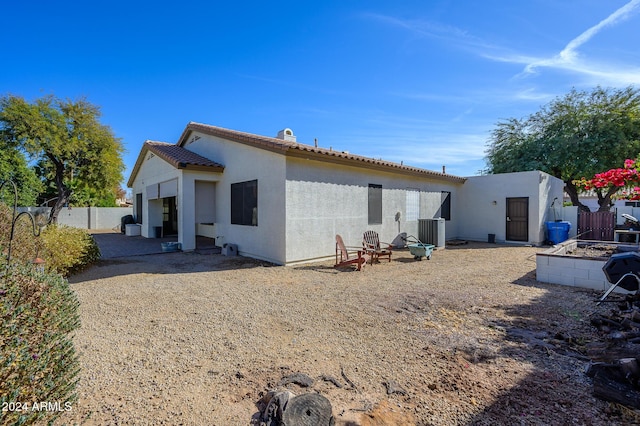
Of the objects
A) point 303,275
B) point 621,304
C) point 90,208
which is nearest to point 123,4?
point 303,275

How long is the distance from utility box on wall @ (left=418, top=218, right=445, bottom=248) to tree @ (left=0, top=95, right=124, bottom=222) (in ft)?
72.2

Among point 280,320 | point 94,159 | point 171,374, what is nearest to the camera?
point 171,374

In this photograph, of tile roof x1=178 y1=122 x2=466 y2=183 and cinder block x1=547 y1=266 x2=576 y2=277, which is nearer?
cinder block x1=547 y1=266 x2=576 y2=277

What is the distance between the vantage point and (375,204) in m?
11.4

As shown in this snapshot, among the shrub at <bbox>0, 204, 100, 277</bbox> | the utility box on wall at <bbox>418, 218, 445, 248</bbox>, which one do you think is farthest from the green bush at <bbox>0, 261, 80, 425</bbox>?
the utility box on wall at <bbox>418, 218, 445, 248</bbox>

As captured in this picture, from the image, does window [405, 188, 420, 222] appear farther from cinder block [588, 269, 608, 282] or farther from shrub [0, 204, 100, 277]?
shrub [0, 204, 100, 277]

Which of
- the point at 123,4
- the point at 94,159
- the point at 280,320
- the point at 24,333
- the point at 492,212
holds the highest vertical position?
the point at 123,4

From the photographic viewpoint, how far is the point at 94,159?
67.0ft

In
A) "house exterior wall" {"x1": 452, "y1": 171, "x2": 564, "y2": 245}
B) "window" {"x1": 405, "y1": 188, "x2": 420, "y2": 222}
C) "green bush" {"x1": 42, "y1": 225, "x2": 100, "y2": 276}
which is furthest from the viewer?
"house exterior wall" {"x1": 452, "y1": 171, "x2": 564, "y2": 245}

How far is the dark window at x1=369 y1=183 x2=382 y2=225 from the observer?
1127cm

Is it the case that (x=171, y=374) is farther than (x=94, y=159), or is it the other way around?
(x=94, y=159)

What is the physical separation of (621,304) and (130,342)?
7786 mm

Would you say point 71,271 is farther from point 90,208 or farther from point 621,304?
point 90,208

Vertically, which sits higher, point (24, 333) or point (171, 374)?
point (24, 333)
